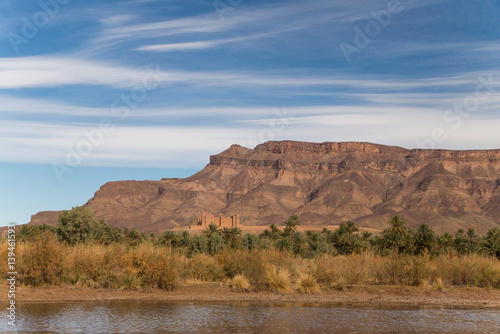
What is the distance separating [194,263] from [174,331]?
38.4 feet

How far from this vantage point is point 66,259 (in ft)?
81.1

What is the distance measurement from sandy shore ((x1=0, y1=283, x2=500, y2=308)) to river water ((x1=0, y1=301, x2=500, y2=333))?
111 cm

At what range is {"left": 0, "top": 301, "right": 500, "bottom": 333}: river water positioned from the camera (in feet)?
52.7

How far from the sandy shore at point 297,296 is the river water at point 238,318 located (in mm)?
1110

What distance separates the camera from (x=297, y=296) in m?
23.3

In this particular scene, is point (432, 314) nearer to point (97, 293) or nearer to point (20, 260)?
point (97, 293)

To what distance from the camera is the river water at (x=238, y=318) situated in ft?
52.7

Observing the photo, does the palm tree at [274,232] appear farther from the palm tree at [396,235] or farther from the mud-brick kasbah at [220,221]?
the mud-brick kasbah at [220,221]

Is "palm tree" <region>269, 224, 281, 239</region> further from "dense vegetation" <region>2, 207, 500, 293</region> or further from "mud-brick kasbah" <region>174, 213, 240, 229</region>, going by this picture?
"mud-brick kasbah" <region>174, 213, 240, 229</region>

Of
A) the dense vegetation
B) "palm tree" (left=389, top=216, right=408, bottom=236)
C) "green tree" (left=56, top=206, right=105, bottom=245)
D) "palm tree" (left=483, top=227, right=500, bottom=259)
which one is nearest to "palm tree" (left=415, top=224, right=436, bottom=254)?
"palm tree" (left=389, top=216, right=408, bottom=236)

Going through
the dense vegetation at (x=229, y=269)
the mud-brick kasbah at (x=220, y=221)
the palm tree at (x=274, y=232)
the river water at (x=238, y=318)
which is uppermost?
the mud-brick kasbah at (x=220, y=221)

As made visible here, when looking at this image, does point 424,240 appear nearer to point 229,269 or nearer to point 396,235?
point 396,235

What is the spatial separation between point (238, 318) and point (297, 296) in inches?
233

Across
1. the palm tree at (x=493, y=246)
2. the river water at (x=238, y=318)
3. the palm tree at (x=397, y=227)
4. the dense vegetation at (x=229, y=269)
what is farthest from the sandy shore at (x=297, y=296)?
the palm tree at (x=397, y=227)
